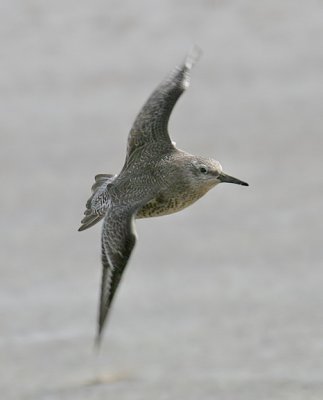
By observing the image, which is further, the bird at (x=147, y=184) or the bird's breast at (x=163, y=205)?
the bird's breast at (x=163, y=205)

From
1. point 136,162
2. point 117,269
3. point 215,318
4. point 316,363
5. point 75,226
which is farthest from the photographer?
point 75,226

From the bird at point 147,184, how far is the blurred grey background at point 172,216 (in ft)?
19.7

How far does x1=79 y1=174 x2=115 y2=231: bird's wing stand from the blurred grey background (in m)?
5.90

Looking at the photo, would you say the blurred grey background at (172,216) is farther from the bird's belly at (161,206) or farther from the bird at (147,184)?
the bird's belly at (161,206)

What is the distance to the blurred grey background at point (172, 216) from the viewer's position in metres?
12.6

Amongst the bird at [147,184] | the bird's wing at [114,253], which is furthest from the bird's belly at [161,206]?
the bird's wing at [114,253]

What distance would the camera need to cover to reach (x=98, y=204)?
19.8 ft

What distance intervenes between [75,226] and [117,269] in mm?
8905

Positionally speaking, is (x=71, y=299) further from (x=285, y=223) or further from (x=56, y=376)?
(x=285, y=223)

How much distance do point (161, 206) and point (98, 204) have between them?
314 millimetres

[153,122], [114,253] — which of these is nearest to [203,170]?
[153,122]

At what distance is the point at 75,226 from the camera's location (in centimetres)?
1431

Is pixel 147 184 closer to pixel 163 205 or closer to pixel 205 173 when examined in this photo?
pixel 163 205

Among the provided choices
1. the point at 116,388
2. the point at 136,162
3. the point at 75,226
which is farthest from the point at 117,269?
the point at 75,226
